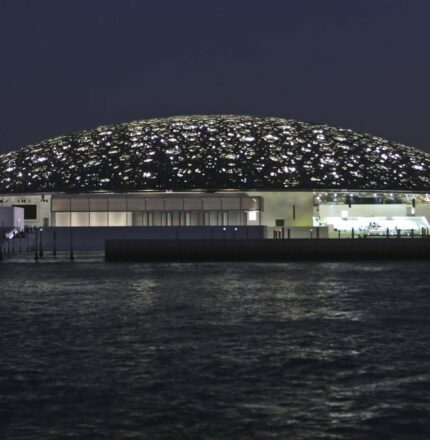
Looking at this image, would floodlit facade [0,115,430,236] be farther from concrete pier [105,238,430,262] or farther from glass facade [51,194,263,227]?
concrete pier [105,238,430,262]

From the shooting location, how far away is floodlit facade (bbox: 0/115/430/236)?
258ft

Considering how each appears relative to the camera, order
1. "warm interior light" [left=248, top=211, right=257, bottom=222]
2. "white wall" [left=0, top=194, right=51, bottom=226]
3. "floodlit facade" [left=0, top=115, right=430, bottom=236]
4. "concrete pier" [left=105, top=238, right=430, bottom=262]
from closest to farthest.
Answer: "concrete pier" [left=105, top=238, right=430, bottom=262] < "floodlit facade" [left=0, top=115, right=430, bottom=236] < "warm interior light" [left=248, top=211, right=257, bottom=222] < "white wall" [left=0, top=194, right=51, bottom=226]

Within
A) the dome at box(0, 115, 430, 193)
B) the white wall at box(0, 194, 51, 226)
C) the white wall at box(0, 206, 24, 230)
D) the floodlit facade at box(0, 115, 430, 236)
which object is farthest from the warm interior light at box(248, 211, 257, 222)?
the white wall at box(0, 206, 24, 230)

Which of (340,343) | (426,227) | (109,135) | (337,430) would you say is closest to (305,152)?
(426,227)

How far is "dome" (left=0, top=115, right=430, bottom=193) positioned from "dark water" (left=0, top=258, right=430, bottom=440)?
1583 inches

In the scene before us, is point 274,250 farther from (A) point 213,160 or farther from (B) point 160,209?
(A) point 213,160

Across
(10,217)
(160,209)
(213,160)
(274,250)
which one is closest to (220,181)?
(213,160)

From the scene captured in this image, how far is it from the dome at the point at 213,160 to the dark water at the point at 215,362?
40.2m

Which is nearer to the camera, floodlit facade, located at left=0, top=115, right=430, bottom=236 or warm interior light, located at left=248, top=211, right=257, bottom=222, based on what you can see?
floodlit facade, located at left=0, top=115, right=430, bottom=236

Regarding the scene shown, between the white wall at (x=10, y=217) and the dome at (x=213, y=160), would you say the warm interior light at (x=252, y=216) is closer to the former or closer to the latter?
the dome at (x=213, y=160)

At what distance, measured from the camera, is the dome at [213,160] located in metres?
78.9

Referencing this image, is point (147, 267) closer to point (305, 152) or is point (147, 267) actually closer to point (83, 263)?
point (83, 263)

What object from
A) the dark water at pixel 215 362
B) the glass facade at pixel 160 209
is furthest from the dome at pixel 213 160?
the dark water at pixel 215 362

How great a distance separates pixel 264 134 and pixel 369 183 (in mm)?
11805
